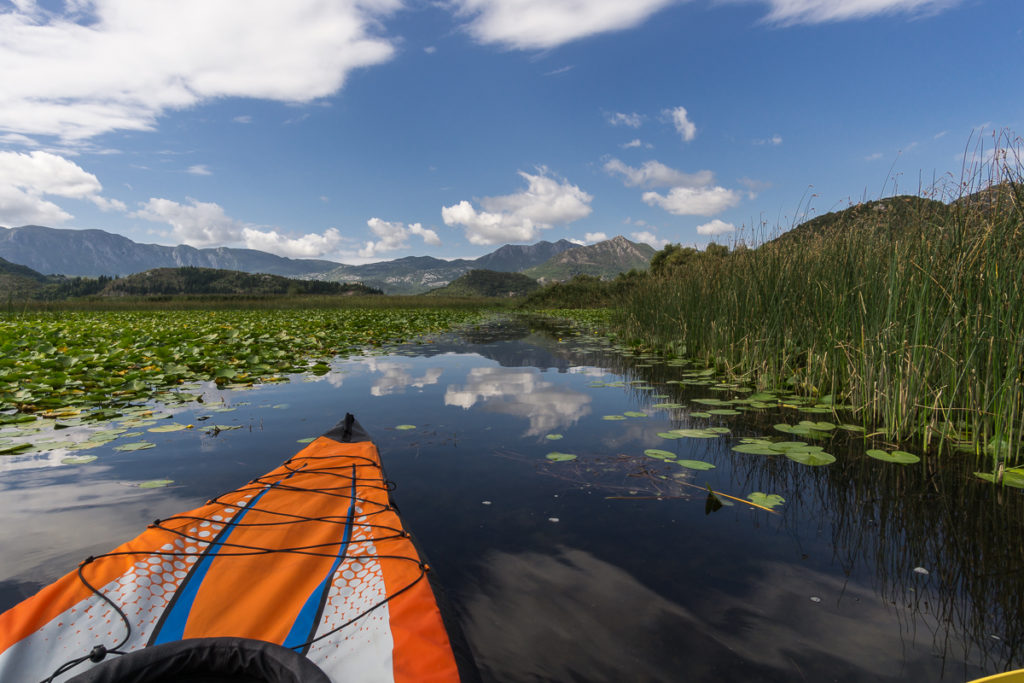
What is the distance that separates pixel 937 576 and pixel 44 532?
389 centimetres

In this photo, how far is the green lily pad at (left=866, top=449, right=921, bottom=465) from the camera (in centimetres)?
282

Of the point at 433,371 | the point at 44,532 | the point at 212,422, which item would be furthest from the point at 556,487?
the point at 433,371

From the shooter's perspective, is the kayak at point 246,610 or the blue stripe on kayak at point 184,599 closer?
the kayak at point 246,610

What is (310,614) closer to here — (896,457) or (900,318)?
(896,457)

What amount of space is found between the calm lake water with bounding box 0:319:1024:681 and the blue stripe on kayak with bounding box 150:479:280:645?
0.67 metres

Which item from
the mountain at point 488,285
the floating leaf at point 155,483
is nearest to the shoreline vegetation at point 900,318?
the floating leaf at point 155,483

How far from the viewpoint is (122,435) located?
3.66 m

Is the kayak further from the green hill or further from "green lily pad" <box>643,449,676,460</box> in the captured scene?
the green hill

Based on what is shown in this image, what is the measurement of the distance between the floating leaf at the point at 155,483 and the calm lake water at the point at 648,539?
0.06 m

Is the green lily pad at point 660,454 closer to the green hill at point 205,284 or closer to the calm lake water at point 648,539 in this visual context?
the calm lake water at point 648,539

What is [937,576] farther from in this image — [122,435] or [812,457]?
[122,435]

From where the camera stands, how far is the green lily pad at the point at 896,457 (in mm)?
2824

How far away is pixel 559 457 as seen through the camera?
324 cm

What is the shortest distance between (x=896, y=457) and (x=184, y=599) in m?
3.71
